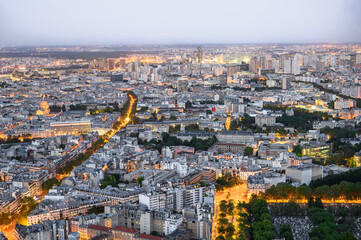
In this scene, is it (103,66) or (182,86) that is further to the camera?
(103,66)

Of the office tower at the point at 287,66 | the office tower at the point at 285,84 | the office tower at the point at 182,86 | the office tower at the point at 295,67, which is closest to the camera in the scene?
the office tower at the point at 285,84

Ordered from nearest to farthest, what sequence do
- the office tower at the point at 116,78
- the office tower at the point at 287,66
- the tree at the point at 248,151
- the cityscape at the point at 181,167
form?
the cityscape at the point at 181,167 < the tree at the point at 248,151 < the office tower at the point at 116,78 < the office tower at the point at 287,66

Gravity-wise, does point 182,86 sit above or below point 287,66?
below

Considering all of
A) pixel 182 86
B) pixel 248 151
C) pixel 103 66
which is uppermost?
pixel 103 66

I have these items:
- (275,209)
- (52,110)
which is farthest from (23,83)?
(275,209)

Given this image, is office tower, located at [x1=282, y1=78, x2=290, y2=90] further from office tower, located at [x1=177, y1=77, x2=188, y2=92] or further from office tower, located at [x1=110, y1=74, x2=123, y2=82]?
office tower, located at [x1=110, y1=74, x2=123, y2=82]

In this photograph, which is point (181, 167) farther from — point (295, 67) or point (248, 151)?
point (295, 67)

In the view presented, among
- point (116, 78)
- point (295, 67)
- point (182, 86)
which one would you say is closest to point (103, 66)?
point (116, 78)

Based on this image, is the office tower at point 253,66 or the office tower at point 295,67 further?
the office tower at point 253,66

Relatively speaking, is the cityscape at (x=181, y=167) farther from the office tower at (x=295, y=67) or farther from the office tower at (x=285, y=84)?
the office tower at (x=295, y=67)

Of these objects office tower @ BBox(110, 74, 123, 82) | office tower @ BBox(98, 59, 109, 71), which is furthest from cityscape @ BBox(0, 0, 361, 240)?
office tower @ BBox(98, 59, 109, 71)

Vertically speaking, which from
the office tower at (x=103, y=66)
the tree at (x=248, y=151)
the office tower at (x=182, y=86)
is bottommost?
the tree at (x=248, y=151)

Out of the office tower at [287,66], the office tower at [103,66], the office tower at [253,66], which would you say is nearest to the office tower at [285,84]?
the office tower at [287,66]

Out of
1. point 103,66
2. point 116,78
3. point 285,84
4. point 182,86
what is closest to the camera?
point 285,84
